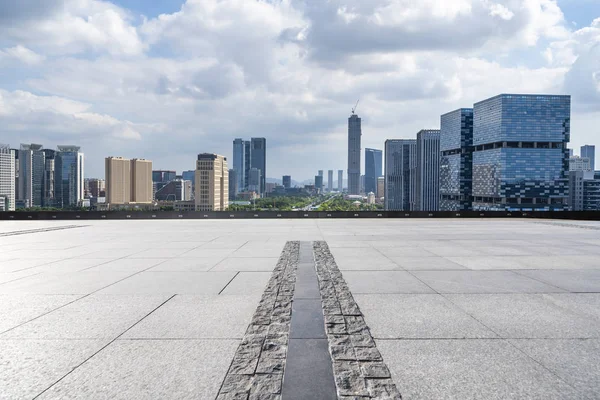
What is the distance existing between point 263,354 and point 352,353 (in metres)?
1.14

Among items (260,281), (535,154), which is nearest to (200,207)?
(535,154)

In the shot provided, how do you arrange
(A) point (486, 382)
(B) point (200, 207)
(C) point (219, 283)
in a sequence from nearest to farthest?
(A) point (486, 382) < (C) point (219, 283) < (B) point (200, 207)

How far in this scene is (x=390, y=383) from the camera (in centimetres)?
411

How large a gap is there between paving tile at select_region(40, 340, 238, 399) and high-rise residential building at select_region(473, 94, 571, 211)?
670ft

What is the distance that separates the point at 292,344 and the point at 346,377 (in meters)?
1.11

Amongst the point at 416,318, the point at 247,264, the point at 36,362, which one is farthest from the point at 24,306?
the point at 416,318

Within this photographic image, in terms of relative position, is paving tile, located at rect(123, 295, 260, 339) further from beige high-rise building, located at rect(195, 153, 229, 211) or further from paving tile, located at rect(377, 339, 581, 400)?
beige high-rise building, located at rect(195, 153, 229, 211)

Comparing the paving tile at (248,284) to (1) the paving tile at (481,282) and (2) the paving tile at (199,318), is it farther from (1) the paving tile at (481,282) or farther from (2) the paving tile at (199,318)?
(1) the paving tile at (481,282)

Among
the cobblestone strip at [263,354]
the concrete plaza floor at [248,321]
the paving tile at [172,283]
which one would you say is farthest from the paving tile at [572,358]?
the paving tile at [172,283]

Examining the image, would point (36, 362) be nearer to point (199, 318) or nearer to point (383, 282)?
point (199, 318)

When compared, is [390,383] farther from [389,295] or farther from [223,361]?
[389,295]

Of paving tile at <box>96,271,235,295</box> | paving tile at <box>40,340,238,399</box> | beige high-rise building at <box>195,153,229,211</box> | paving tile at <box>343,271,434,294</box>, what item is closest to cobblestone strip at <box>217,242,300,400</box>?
paving tile at <box>40,340,238,399</box>

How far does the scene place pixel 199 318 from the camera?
631cm

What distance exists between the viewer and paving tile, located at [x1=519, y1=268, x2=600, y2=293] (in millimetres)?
8273
